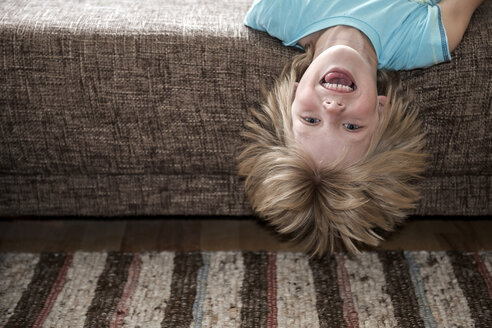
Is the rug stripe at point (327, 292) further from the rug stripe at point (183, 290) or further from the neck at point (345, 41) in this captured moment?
the neck at point (345, 41)

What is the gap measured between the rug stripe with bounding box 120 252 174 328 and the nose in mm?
524

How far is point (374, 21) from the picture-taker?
124 centimetres

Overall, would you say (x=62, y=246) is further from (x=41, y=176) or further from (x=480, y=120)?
(x=480, y=120)

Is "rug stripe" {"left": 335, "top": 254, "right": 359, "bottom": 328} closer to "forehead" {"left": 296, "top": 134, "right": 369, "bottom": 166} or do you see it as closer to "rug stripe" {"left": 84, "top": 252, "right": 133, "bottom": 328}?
"forehead" {"left": 296, "top": 134, "right": 369, "bottom": 166}

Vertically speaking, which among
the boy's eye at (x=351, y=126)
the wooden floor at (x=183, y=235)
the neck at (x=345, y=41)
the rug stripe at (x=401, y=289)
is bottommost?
the wooden floor at (x=183, y=235)

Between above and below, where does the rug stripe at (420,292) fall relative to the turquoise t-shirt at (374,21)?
below

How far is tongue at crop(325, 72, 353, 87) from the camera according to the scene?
1.14 m

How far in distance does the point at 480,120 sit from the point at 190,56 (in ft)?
2.01

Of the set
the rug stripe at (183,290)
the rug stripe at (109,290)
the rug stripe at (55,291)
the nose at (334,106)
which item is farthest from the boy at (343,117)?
the rug stripe at (55,291)

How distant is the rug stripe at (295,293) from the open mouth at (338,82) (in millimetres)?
435

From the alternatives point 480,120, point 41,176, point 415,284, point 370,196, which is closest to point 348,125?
point 370,196

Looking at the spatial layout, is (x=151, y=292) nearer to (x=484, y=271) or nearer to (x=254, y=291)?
(x=254, y=291)

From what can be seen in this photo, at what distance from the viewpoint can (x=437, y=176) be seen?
1.30m

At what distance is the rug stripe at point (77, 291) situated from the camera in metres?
1.18
